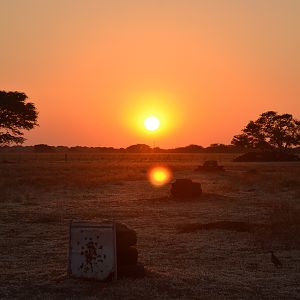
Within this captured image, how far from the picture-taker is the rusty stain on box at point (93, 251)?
9406 mm

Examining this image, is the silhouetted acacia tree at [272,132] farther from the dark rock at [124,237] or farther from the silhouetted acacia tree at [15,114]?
the dark rock at [124,237]

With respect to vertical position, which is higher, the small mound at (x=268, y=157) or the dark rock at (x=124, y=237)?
the small mound at (x=268, y=157)

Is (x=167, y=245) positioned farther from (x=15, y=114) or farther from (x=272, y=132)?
(x=272, y=132)

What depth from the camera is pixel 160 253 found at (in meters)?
13.0

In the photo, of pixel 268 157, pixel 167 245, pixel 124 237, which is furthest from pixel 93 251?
pixel 268 157

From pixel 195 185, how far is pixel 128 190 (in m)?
6.32

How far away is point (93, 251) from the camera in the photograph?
9.57 meters

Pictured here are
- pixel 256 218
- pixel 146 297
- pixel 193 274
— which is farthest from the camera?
pixel 256 218

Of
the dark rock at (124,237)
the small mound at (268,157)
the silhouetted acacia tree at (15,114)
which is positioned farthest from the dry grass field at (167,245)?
the small mound at (268,157)

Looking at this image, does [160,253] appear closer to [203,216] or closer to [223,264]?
[223,264]

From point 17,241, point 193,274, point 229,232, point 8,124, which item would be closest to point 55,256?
point 17,241

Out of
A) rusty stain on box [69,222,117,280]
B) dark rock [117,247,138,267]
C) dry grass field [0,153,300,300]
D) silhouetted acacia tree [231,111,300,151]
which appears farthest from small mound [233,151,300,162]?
rusty stain on box [69,222,117,280]

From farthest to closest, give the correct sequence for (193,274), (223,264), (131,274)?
(223,264) < (193,274) < (131,274)

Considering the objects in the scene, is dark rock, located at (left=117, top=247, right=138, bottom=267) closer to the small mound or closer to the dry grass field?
the dry grass field
